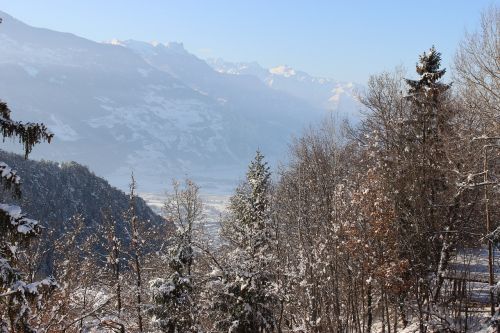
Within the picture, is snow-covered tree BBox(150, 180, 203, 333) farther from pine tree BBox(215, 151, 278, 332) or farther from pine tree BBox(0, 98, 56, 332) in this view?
pine tree BBox(0, 98, 56, 332)

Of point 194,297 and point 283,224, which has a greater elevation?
point 283,224

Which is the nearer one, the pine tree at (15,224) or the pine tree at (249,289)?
the pine tree at (15,224)

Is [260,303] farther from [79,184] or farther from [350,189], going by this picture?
[79,184]

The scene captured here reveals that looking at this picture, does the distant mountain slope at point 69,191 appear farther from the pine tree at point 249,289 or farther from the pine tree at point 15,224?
the pine tree at point 15,224

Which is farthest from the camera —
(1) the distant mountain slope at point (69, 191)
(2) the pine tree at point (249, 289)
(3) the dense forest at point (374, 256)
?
(1) the distant mountain slope at point (69, 191)

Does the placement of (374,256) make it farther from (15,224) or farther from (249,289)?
(15,224)

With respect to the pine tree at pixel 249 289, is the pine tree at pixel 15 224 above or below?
above

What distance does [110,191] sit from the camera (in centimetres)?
10738

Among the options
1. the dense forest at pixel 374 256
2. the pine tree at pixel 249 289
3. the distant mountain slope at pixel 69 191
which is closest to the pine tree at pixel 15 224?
the dense forest at pixel 374 256

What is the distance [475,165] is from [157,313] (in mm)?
13855

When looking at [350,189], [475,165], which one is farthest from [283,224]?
[475,165]

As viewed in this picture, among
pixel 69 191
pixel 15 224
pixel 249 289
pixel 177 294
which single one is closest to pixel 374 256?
pixel 249 289

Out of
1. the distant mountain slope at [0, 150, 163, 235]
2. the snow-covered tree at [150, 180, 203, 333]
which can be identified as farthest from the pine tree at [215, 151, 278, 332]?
the distant mountain slope at [0, 150, 163, 235]

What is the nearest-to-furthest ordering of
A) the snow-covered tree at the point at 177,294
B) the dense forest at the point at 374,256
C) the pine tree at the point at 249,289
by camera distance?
the dense forest at the point at 374,256 → the pine tree at the point at 249,289 → the snow-covered tree at the point at 177,294
